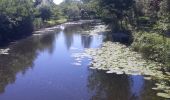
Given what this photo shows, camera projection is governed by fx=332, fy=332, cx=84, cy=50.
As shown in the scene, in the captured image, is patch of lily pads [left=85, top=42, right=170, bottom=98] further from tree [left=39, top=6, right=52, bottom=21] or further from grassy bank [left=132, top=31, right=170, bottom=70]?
tree [left=39, top=6, right=52, bottom=21]

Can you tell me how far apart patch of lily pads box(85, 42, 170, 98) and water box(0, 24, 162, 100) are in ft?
2.57

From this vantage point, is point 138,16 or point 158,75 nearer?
point 158,75

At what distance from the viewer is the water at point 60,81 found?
74.5 feet

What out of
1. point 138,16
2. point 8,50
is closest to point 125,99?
point 8,50

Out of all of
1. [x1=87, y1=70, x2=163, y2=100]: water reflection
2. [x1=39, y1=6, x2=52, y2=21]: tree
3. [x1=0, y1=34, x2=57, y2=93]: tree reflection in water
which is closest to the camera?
[x1=87, y1=70, x2=163, y2=100]: water reflection

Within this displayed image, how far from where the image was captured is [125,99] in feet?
71.3

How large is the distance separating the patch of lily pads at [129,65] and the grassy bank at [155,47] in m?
0.71

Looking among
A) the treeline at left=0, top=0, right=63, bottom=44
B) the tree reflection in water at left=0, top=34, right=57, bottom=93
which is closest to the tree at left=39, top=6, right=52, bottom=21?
the treeline at left=0, top=0, right=63, bottom=44

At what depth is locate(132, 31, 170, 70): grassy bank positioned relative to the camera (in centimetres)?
2769

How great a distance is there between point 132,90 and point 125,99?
6.95 feet

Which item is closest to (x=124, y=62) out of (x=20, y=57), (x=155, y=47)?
(x=155, y=47)

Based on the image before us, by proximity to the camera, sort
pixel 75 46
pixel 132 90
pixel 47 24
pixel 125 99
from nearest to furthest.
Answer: pixel 125 99
pixel 132 90
pixel 75 46
pixel 47 24

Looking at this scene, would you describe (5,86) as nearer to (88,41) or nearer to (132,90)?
(132,90)

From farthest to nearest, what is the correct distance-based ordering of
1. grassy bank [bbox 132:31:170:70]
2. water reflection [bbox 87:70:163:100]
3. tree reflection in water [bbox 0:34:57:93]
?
tree reflection in water [bbox 0:34:57:93], grassy bank [bbox 132:31:170:70], water reflection [bbox 87:70:163:100]
